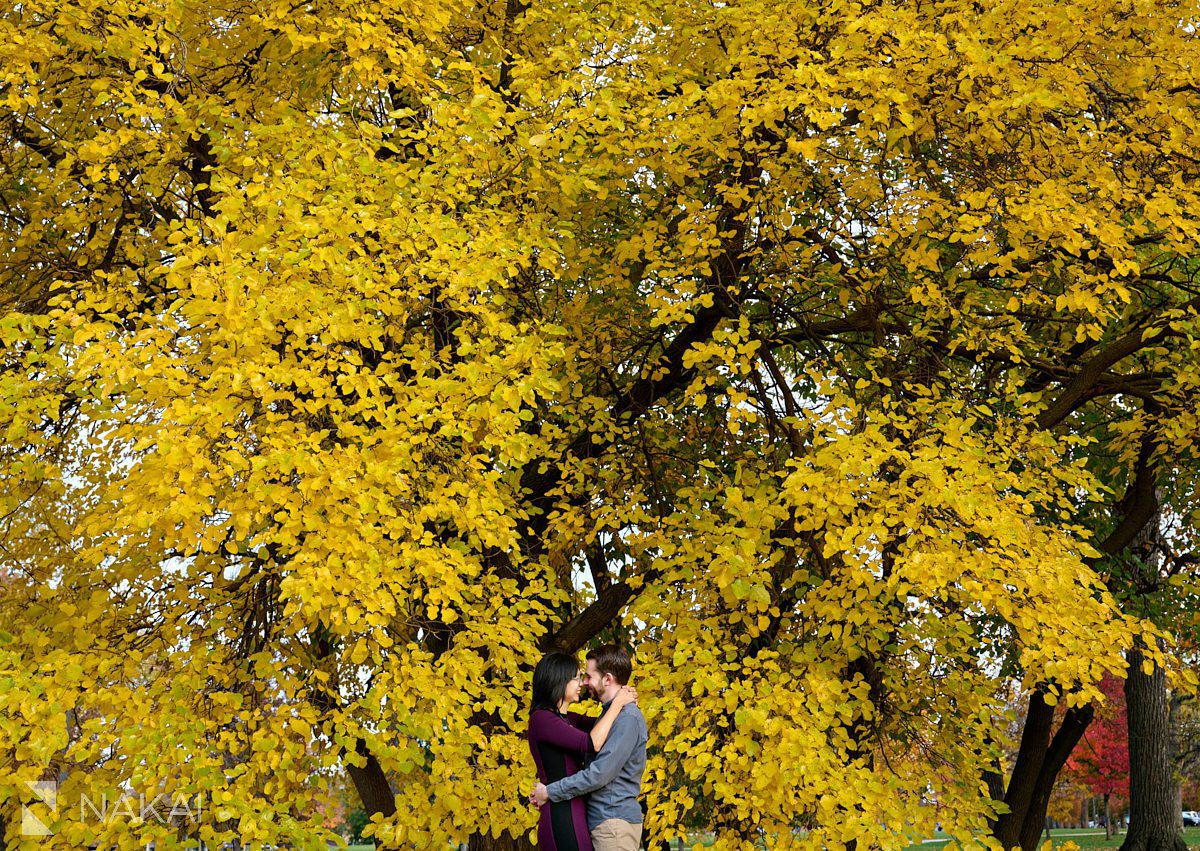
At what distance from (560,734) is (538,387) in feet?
7.09

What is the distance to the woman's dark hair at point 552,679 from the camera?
15.9ft

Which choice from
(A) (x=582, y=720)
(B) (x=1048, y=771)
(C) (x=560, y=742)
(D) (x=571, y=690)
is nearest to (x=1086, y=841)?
(B) (x=1048, y=771)

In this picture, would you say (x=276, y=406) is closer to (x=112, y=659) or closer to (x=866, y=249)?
(x=112, y=659)

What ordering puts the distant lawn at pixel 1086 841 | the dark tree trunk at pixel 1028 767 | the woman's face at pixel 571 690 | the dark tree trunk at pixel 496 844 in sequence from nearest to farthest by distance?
the woman's face at pixel 571 690 → the dark tree trunk at pixel 496 844 → the dark tree trunk at pixel 1028 767 → the distant lawn at pixel 1086 841

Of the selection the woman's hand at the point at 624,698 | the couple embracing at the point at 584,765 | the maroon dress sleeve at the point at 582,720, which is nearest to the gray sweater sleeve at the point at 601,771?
the couple embracing at the point at 584,765

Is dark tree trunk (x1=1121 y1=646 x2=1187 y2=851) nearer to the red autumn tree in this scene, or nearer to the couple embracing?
the couple embracing

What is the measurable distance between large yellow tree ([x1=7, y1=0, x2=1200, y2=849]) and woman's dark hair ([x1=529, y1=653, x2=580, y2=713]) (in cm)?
86

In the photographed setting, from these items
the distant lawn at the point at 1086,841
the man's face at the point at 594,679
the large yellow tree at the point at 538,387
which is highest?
the large yellow tree at the point at 538,387

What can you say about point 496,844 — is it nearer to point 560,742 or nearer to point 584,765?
point 584,765

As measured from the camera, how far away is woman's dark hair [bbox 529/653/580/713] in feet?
15.9

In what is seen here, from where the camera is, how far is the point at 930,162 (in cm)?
864

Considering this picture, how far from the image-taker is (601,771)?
4.64m

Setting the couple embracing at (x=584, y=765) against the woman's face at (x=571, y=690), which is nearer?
the couple embracing at (x=584, y=765)

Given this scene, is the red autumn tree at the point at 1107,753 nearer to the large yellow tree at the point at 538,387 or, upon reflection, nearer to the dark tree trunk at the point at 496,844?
the large yellow tree at the point at 538,387
